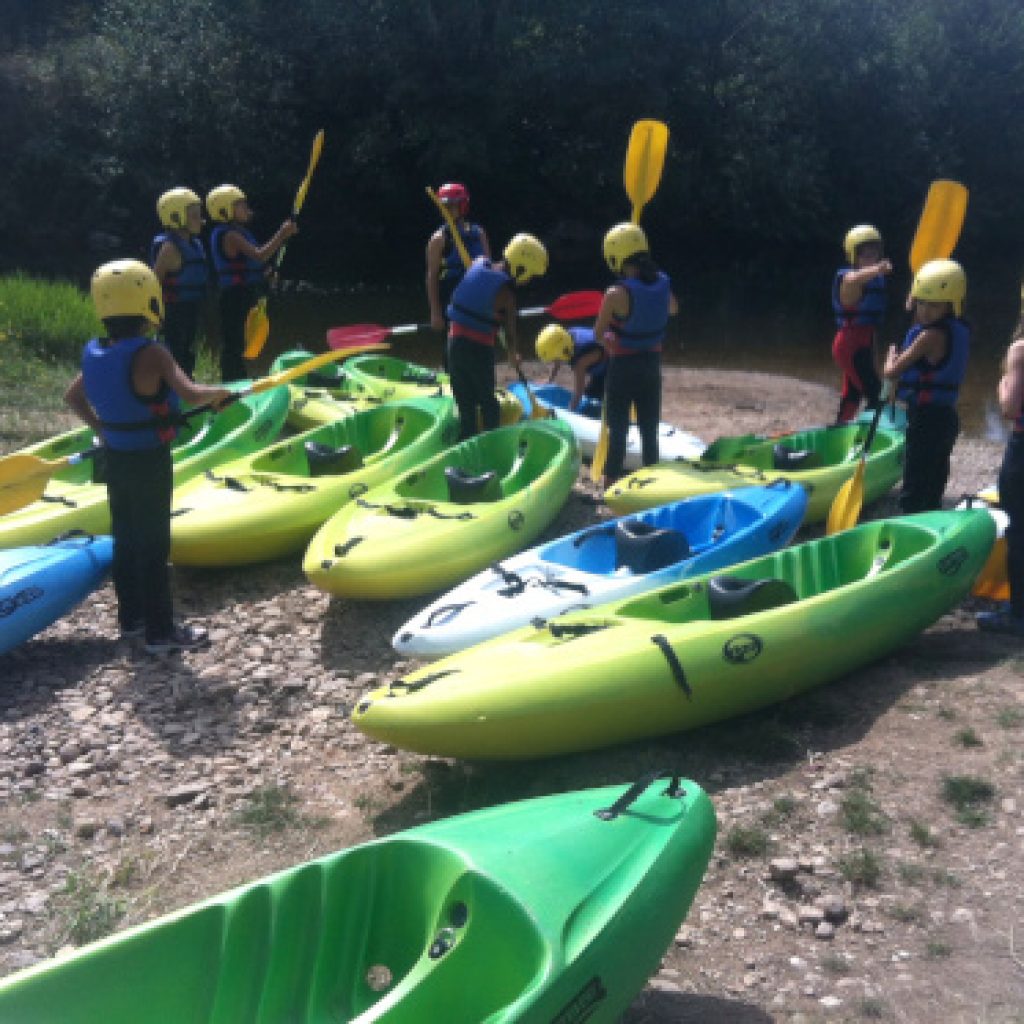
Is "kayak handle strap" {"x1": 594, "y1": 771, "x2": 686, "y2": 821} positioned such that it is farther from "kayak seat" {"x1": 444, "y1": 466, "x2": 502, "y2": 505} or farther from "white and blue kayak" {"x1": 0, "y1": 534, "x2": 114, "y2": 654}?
"kayak seat" {"x1": 444, "y1": 466, "x2": 502, "y2": 505}

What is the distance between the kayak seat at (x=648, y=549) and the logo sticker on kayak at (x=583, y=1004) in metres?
2.44

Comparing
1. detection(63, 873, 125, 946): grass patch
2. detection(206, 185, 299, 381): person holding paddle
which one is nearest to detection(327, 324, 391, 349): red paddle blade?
detection(206, 185, 299, 381): person holding paddle

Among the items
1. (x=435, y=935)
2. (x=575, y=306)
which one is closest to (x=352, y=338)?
(x=575, y=306)

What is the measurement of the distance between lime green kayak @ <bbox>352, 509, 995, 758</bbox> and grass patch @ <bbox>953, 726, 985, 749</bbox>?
1.42ft

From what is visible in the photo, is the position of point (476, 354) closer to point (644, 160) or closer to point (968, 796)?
point (644, 160)

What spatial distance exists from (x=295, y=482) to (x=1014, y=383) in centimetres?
315

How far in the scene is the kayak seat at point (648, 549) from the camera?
461cm

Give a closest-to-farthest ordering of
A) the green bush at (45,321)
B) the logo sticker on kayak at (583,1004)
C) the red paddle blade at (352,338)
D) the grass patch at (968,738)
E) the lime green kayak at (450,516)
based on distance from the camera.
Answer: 1. the logo sticker on kayak at (583,1004)
2. the grass patch at (968,738)
3. the lime green kayak at (450,516)
4. the red paddle blade at (352,338)
5. the green bush at (45,321)

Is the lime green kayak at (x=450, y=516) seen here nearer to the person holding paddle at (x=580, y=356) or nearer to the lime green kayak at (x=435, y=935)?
the person holding paddle at (x=580, y=356)

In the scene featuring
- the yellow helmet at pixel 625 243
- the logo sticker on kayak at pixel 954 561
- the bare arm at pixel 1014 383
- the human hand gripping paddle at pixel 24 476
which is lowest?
the logo sticker on kayak at pixel 954 561

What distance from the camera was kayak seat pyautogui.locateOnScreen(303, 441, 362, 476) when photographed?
5.88 meters

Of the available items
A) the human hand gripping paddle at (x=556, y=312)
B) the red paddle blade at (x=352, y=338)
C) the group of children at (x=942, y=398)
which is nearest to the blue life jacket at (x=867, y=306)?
the group of children at (x=942, y=398)

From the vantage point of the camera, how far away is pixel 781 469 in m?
6.22

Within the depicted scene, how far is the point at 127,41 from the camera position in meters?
18.0
